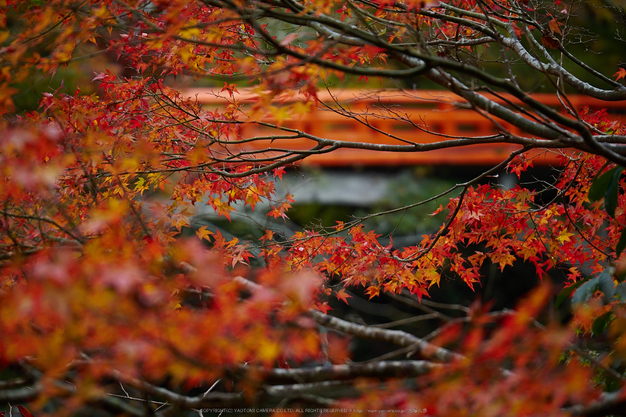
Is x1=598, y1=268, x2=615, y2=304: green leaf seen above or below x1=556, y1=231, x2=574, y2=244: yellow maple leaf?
above

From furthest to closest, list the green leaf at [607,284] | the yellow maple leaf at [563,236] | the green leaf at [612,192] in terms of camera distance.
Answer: the yellow maple leaf at [563,236], the green leaf at [612,192], the green leaf at [607,284]

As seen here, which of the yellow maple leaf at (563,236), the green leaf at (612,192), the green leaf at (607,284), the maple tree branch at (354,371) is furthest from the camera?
the yellow maple leaf at (563,236)

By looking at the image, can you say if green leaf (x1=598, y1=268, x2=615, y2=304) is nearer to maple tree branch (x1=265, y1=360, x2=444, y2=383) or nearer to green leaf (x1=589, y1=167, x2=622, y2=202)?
green leaf (x1=589, y1=167, x2=622, y2=202)

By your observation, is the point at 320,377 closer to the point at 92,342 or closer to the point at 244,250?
the point at 92,342

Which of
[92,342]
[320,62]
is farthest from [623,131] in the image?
[92,342]

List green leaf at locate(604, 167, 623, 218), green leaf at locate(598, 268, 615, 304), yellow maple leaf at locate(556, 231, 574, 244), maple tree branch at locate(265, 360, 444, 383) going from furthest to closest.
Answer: yellow maple leaf at locate(556, 231, 574, 244)
green leaf at locate(604, 167, 623, 218)
green leaf at locate(598, 268, 615, 304)
maple tree branch at locate(265, 360, 444, 383)

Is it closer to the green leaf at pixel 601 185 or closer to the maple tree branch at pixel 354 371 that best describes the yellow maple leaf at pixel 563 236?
the green leaf at pixel 601 185

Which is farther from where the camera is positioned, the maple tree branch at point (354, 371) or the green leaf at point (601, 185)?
the green leaf at point (601, 185)

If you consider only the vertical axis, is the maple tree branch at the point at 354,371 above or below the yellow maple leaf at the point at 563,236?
above

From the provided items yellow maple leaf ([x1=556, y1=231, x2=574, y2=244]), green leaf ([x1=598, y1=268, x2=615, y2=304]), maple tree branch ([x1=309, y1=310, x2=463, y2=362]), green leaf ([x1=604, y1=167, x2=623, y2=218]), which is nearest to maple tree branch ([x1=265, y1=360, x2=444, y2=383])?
maple tree branch ([x1=309, y1=310, x2=463, y2=362])

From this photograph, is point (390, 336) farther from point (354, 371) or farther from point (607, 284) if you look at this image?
point (607, 284)

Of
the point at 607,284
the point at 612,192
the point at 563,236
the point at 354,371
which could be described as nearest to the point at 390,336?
the point at 354,371

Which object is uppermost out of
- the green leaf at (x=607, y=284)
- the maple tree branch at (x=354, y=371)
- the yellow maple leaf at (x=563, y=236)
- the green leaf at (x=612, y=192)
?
the green leaf at (x=612, y=192)

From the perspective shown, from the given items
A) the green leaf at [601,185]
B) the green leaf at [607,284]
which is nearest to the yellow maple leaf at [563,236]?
the green leaf at [601,185]
